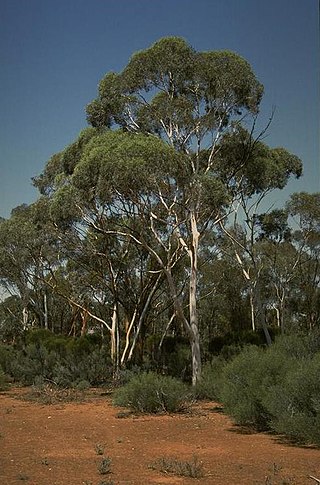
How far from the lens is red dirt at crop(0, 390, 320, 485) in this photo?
7.89 metres

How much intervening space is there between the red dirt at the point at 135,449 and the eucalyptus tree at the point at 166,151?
18.0 ft

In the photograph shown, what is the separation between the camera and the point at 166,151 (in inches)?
722

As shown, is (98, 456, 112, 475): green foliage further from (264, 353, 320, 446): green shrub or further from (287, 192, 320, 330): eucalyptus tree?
(287, 192, 320, 330): eucalyptus tree

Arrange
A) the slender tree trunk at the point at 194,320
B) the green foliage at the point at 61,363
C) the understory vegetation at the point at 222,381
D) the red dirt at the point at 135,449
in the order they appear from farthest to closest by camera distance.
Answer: the green foliage at the point at 61,363, the slender tree trunk at the point at 194,320, the understory vegetation at the point at 222,381, the red dirt at the point at 135,449

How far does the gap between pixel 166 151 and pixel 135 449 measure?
10045 mm

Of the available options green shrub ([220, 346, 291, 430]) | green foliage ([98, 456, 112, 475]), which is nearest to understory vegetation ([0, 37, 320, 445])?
green shrub ([220, 346, 291, 430])

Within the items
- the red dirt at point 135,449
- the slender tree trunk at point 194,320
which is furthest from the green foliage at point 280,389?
the slender tree trunk at point 194,320

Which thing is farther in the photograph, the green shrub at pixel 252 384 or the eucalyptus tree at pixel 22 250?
the eucalyptus tree at pixel 22 250

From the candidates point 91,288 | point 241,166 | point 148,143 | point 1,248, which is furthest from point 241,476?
point 1,248

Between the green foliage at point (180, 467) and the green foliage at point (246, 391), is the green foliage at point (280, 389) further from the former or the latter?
the green foliage at point (180, 467)

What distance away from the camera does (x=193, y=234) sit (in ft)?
65.1

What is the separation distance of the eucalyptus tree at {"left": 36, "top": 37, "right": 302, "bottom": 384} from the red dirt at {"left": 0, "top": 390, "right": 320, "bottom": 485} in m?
5.49

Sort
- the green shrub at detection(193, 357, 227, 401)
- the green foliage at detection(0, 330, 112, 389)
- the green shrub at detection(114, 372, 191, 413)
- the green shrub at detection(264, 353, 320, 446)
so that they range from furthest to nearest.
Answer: the green foliage at detection(0, 330, 112, 389) < the green shrub at detection(193, 357, 227, 401) < the green shrub at detection(114, 372, 191, 413) < the green shrub at detection(264, 353, 320, 446)

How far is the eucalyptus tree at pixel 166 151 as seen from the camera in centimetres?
1862
